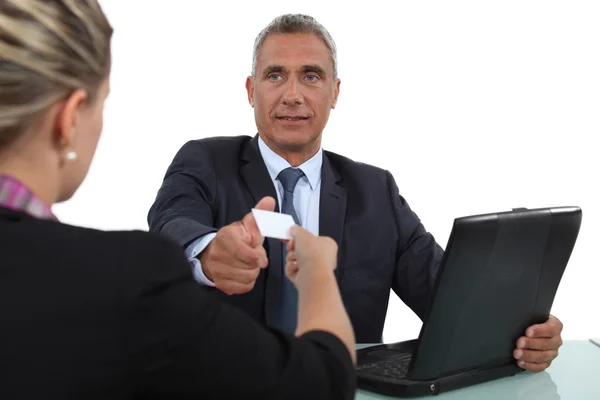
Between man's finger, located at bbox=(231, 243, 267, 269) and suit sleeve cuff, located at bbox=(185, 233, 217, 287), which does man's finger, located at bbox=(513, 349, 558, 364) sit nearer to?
man's finger, located at bbox=(231, 243, 267, 269)

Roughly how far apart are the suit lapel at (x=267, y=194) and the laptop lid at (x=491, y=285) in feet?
2.89

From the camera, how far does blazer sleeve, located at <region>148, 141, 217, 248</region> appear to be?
2320 millimetres

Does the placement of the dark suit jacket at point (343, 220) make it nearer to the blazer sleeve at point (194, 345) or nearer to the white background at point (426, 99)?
the white background at point (426, 99)

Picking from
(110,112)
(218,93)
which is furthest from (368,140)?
(110,112)

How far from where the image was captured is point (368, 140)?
4.11 m

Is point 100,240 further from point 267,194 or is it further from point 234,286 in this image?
point 267,194

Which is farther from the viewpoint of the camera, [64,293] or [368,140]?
[368,140]

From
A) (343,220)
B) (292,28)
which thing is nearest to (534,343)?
(343,220)

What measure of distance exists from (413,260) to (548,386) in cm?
93

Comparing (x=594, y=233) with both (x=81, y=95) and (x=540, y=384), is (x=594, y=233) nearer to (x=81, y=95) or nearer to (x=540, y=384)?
(x=540, y=384)

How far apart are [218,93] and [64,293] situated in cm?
321

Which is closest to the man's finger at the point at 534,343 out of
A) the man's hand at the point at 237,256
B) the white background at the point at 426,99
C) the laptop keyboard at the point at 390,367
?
the laptop keyboard at the point at 390,367

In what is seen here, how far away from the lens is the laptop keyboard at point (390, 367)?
1.66 metres

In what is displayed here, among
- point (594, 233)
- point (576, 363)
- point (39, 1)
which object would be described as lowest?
point (594, 233)
